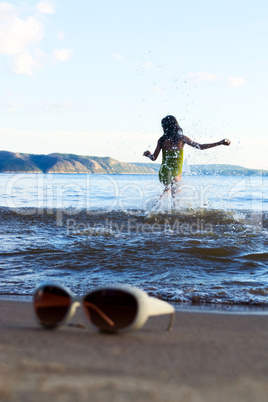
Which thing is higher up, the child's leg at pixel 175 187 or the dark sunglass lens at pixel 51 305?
the child's leg at pixel 175 187

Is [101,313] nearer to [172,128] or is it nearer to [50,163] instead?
[172,128]

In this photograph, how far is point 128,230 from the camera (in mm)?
7738

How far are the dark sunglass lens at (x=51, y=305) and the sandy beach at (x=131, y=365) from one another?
57 mm

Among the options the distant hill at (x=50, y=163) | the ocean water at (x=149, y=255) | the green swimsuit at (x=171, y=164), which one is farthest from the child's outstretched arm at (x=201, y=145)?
the distant hill at (x=50, y=163)

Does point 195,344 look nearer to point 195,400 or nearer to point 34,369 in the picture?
point 195,400

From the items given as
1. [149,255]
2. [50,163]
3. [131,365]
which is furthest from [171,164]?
[50,163]

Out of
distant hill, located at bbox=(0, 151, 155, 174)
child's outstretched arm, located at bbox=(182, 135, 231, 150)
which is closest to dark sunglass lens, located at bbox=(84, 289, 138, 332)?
child's outstretched arm, located at bbox=(182, 135, 231, 150)

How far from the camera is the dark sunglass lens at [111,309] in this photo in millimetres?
1770

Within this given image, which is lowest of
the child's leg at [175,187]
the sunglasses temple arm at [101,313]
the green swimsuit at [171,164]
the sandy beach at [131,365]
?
the sandy beach at [131,365]

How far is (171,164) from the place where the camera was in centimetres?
1014

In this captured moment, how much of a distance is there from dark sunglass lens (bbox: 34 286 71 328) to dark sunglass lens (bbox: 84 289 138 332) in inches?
4.1

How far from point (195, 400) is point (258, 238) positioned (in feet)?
19.5

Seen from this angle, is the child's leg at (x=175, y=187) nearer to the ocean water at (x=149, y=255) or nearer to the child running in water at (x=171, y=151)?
the child running in water at (x=171, y=151)

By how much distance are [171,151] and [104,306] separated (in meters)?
8.46
